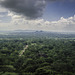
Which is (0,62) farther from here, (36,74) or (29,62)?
(36,74)

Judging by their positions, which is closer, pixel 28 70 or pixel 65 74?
pixel 65 74

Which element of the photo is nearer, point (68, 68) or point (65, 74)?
point (65, 74)

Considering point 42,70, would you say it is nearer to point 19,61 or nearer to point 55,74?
point 55,74

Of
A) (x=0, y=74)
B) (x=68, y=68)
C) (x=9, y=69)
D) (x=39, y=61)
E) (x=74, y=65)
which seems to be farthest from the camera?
(x=39, y=61)

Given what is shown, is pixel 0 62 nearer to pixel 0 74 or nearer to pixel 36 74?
pixel 0 74

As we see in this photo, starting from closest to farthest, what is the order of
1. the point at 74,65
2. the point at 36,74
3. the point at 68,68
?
the point at 36,74 < the point at 68,68 < the point at 74,65

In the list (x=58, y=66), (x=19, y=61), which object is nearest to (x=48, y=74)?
(x=58, y=66)

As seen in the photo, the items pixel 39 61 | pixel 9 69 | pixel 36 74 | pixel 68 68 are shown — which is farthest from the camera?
pixel 39 61

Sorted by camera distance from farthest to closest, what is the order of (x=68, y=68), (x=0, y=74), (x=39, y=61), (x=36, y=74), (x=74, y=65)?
(x=39, y=61) → (x=74, y=65) → (x=68, y=68) → (x=36, y=74) → (x=0, y=74)

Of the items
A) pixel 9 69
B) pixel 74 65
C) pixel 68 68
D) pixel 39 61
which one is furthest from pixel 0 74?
pixel 74 65
